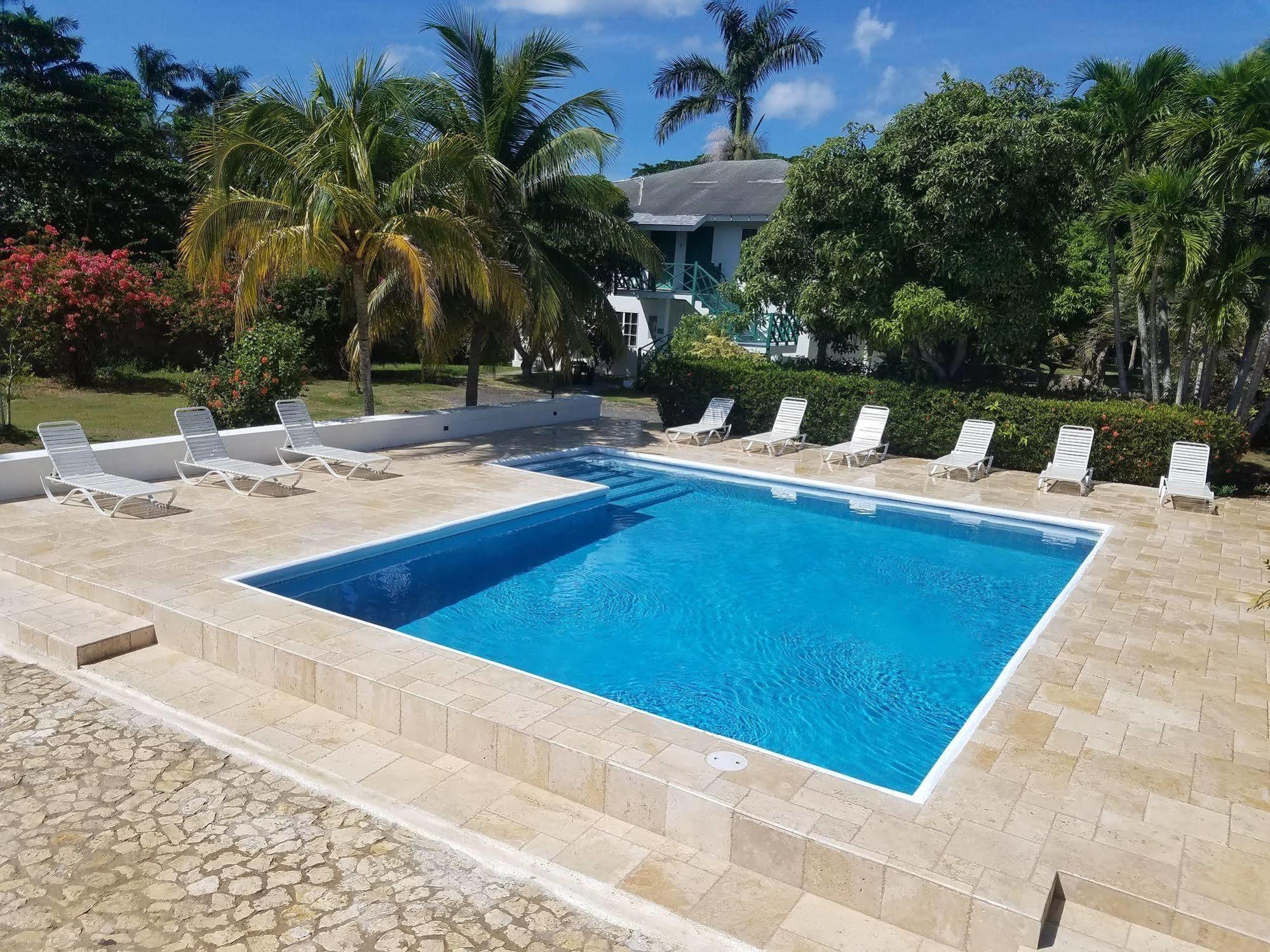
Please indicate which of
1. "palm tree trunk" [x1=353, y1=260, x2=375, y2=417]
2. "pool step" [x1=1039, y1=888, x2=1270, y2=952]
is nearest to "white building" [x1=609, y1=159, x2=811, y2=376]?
"palm tree trunk" [x1=353, y1=260, x2=375, y2=417]

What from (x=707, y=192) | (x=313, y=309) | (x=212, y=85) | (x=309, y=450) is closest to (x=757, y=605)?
(x=309, y=450)

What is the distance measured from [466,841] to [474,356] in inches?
547

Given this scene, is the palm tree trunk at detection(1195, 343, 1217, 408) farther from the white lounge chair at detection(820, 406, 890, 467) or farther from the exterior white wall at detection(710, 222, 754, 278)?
the exterior white wall at detection(710, 222, 754, 278)

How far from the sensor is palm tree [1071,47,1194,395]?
15.7 m

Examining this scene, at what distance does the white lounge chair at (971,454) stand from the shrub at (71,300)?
1596 centimetres

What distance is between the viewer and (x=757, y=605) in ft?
31.0

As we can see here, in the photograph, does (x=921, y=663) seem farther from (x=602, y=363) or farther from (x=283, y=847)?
(x=602, y=363)

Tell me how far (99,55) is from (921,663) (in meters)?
32.5

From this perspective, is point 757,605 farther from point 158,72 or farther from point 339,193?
point 158,72

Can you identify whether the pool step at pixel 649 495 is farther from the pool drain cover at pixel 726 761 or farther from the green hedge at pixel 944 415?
the pool drain cover at pixel 726 761

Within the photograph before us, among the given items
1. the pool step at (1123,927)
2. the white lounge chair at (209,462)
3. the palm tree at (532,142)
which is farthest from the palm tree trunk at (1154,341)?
the white lounge chair at (209,462)

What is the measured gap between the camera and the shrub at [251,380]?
47.8 ft

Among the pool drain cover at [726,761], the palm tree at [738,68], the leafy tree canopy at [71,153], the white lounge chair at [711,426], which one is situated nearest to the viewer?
the pool drain cover at [726,761]

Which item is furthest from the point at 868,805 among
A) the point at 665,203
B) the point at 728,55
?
the point at 728,55
